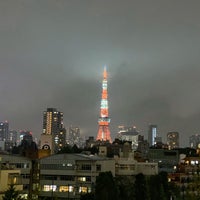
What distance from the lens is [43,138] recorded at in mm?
50781

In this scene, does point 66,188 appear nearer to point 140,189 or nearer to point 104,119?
point 140,189

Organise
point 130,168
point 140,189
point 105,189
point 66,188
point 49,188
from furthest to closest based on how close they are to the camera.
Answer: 1. point 130,168
2. point 49,188
3. point 66,188
4. point 140,189
5. point 105,189

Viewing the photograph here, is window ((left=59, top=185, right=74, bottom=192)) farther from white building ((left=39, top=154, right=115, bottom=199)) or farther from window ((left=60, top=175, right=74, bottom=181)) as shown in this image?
window ((left=60, top=175, right=74, bottom=181))

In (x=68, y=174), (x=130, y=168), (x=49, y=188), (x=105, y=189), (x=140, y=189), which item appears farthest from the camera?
(x=130, y=168)

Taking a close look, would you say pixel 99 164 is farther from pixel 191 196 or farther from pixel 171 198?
pixel 191 196

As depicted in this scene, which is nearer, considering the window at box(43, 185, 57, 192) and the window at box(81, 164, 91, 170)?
the window at box(43, 185, 57, 192)

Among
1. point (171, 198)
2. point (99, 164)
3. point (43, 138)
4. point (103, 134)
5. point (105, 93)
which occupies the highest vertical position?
point (105, 93)

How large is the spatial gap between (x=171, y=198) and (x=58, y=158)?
11.0 meters

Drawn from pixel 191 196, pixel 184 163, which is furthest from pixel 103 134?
pixel 191 196

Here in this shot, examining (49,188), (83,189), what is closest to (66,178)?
(49,188)

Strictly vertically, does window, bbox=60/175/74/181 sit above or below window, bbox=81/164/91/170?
below

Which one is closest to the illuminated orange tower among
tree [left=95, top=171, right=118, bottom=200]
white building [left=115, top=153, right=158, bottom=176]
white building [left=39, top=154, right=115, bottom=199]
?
white building [left=115, top=153, right=158, bottom=176]

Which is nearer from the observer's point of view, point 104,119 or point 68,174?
point 68,174

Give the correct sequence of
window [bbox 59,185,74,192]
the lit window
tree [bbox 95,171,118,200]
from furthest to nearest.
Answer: window [bbox 59,185,74,192] < the lit window < tree [bbox 95,171,118,200]
